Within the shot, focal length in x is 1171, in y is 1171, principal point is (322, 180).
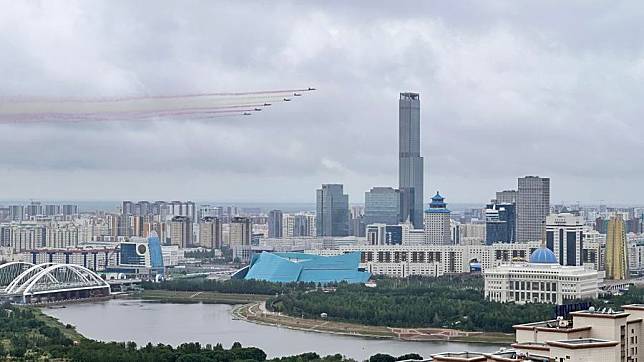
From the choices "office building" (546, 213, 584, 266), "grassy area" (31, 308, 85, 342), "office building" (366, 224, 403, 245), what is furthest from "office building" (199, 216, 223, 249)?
"grassy area" (31, 308, 85, 342)

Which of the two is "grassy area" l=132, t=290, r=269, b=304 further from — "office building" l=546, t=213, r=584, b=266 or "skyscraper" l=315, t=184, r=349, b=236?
"skyscraper" l=315, t=184, r=349, b=236

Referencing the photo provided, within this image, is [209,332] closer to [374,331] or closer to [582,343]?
[374,331]

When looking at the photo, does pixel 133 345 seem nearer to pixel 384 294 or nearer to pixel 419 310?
pixel 419 310

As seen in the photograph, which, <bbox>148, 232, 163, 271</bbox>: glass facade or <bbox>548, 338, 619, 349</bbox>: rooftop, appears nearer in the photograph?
<bbox>548, 338, 619, 349</bbox>: rooftop

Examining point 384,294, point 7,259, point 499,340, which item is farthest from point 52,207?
point 499,340

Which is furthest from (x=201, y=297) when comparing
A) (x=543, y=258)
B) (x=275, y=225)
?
(x=275, y=225)

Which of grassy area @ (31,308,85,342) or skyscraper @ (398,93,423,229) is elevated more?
skyscraper @ (398,93,423,229)

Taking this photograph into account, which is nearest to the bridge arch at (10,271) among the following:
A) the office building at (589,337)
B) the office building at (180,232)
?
the office building at (180,232)
